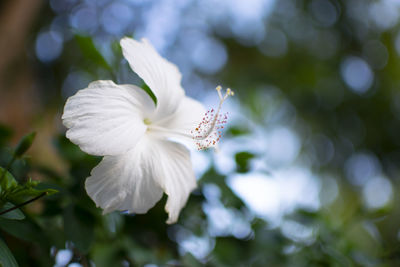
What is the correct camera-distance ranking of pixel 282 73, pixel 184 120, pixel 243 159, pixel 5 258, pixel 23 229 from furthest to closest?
pixel 282 73
pixel 243 159
pixel 184 120
pixel 23 229
pixel 5 258

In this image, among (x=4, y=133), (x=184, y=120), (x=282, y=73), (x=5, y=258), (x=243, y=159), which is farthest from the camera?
(x=282, y=73)

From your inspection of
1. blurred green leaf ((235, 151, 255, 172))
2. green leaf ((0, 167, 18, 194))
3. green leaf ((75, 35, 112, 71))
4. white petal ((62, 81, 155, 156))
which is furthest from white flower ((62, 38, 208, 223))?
blurred green leaf ((235, 151, 255, 172))

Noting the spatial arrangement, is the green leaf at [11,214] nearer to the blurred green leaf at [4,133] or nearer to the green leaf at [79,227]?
the green leaf at [79,227]

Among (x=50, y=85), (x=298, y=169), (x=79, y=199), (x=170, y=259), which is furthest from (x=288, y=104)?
(x=79, y=199)

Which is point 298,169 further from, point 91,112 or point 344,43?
point 91,112

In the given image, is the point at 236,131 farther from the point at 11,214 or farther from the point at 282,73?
the point at 282,73

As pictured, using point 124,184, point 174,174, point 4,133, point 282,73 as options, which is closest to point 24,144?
point 124,184

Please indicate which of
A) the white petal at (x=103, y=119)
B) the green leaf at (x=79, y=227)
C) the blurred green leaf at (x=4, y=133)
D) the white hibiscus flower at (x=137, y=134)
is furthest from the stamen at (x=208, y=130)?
the blurred green leaf at (x=4, y=133)
